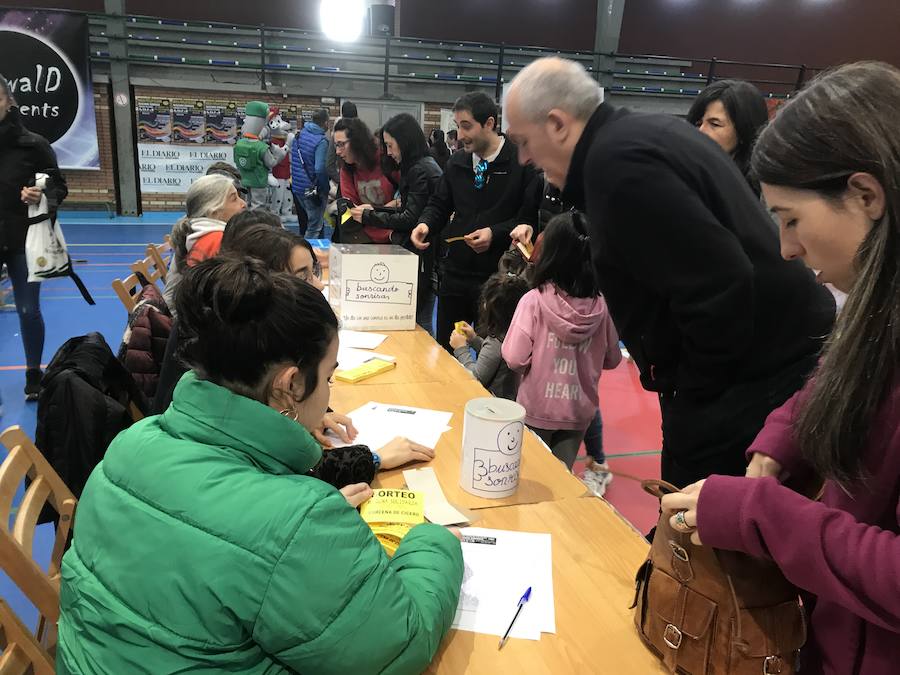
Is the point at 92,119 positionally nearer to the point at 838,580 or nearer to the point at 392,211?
the point at 392,211

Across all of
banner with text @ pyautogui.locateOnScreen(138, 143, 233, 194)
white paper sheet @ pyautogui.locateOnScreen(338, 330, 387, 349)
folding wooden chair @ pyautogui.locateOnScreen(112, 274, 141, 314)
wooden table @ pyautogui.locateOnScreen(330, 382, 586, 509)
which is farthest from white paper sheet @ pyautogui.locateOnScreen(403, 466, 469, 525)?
banner with text @ pyautogui.locateOnScreen(138, 143, 233, 194)

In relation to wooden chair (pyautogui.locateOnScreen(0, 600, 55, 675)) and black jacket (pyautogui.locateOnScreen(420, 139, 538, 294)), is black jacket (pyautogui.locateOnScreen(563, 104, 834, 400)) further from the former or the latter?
black jacket (pyautogui.locateOnScreen(420, 139, 538, 294))

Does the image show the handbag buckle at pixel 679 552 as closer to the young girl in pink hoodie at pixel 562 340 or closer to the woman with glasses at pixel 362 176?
the young girl in pink hoodie at pixel 562 340

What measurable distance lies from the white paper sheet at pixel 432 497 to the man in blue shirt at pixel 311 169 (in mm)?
6277

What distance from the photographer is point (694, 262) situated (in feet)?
4.21

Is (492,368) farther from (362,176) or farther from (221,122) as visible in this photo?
(221,122)

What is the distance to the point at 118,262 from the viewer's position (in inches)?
262

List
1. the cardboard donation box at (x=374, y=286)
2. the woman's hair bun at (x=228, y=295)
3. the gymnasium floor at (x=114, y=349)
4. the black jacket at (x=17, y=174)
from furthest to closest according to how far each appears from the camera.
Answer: the black jacket at (x=17, y=174)
the gymnasium floor at (x=114, y=349)
the cardboard donation box at (x=374, y=286)
the woman's hair bun at (x=228, y=295)

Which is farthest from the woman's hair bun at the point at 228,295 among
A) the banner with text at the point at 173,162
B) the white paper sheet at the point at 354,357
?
the banner with text at the point at 173,162

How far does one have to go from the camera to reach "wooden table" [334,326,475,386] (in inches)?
83.5

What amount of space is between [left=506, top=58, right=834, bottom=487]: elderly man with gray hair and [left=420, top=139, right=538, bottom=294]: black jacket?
60.9 inches

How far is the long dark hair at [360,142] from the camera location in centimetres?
402

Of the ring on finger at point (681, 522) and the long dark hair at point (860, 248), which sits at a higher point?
the long dark hair at point (860, 248)

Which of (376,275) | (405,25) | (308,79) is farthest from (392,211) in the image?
(405,25)
